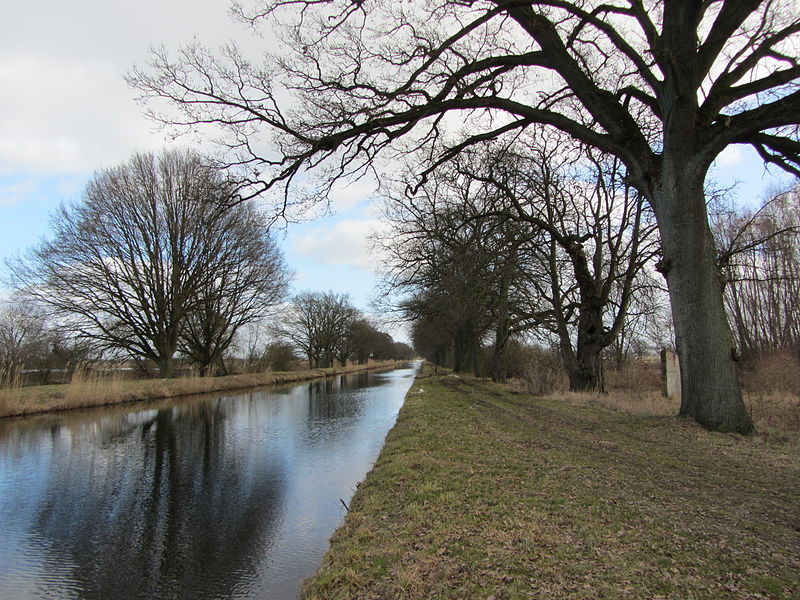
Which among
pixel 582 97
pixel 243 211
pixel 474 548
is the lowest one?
pixel 474 548

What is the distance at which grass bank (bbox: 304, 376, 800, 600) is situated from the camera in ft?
10.2

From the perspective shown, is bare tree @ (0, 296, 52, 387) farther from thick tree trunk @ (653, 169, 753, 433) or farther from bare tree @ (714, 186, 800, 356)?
bare tree @ (714, 186, 800, 356)

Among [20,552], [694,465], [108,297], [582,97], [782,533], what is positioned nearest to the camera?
[782,533]

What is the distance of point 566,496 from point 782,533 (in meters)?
1.69

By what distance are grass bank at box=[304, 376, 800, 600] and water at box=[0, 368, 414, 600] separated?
97cm

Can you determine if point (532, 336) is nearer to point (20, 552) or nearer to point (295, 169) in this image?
point (295, 169)

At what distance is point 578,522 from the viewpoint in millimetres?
4102

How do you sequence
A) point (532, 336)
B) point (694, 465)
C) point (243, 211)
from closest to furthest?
point (694, 465) < point (532, 336) < point (243, 211)

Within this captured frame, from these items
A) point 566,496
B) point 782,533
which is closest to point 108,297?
point 566,496

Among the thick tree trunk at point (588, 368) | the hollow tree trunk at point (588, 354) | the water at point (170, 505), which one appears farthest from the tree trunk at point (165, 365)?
the thick tree trunk at point (588, 368)

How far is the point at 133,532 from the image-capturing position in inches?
235

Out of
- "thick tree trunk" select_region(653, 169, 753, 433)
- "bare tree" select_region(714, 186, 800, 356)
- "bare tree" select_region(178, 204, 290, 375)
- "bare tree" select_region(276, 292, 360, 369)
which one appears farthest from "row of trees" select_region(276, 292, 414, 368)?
"thick tree trunk" select_region(653, 169, 753, 433)

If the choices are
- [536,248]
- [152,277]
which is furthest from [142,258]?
[536,248]

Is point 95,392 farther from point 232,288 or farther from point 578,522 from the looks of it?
→ point 578,522
